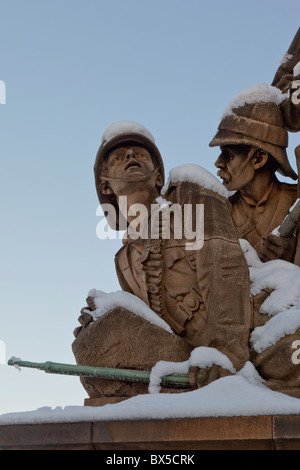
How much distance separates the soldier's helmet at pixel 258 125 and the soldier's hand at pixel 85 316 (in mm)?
1812

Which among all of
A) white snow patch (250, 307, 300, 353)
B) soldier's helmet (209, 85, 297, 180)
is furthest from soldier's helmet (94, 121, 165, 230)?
white snow patch (250, 307, 300, 353)

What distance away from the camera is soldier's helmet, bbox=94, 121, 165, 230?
7094 mm

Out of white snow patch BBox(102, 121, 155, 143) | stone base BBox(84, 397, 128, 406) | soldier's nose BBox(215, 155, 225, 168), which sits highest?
white snow patch BBox(102, 121, 155, 143)

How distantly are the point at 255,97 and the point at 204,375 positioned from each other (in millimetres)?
2828

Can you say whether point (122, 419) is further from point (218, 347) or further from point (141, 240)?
point (141, 240)

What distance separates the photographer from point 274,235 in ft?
22.4

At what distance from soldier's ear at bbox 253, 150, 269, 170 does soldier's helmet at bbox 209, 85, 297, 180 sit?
7cm

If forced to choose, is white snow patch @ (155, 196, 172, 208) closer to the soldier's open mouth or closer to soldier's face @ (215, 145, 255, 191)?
the soldier's open mouth

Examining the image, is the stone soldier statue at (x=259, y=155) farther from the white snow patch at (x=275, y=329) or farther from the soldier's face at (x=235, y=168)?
the white snow patch at (x=275, y=329)

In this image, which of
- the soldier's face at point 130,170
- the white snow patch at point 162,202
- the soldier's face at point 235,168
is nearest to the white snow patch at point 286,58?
the soldier's face at point 235,168

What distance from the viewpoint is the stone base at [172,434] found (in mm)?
4875
